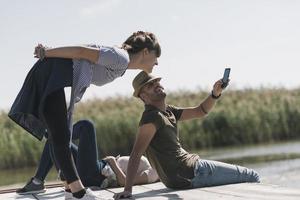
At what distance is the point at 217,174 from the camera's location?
4.64m

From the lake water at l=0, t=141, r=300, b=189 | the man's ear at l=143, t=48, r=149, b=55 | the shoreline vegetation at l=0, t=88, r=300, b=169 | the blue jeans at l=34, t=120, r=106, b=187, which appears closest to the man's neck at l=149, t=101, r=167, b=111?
the man's ear at l=143, t=48, r=149, b=55

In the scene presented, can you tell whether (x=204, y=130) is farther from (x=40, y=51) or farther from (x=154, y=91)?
(x=40, y=51)

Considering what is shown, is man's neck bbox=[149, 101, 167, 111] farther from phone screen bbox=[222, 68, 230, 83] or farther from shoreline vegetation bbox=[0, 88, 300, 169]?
shoreline vegetation bbox=[0, 88, 300, 169]

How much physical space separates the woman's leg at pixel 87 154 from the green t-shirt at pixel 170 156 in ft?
1.74

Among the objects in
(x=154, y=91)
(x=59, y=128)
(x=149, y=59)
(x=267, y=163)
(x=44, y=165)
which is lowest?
(x=267, y=163)

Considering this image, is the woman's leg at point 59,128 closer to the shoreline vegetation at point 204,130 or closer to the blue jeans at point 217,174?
the blue jeans at point 217,174

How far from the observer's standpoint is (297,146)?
1355 centimetres

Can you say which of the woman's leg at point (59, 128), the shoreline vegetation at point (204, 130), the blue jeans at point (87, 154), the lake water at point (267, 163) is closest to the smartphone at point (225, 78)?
the blue jeans at point (87, 154)

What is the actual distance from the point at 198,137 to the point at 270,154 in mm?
3935

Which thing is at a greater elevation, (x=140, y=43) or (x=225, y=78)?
(x=140, y=43)

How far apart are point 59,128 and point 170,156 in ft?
2.87

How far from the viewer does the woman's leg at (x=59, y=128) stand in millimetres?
3924

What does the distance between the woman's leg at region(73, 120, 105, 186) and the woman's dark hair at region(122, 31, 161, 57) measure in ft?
3.11

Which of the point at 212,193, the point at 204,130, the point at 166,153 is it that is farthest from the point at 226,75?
the point at 204,130
